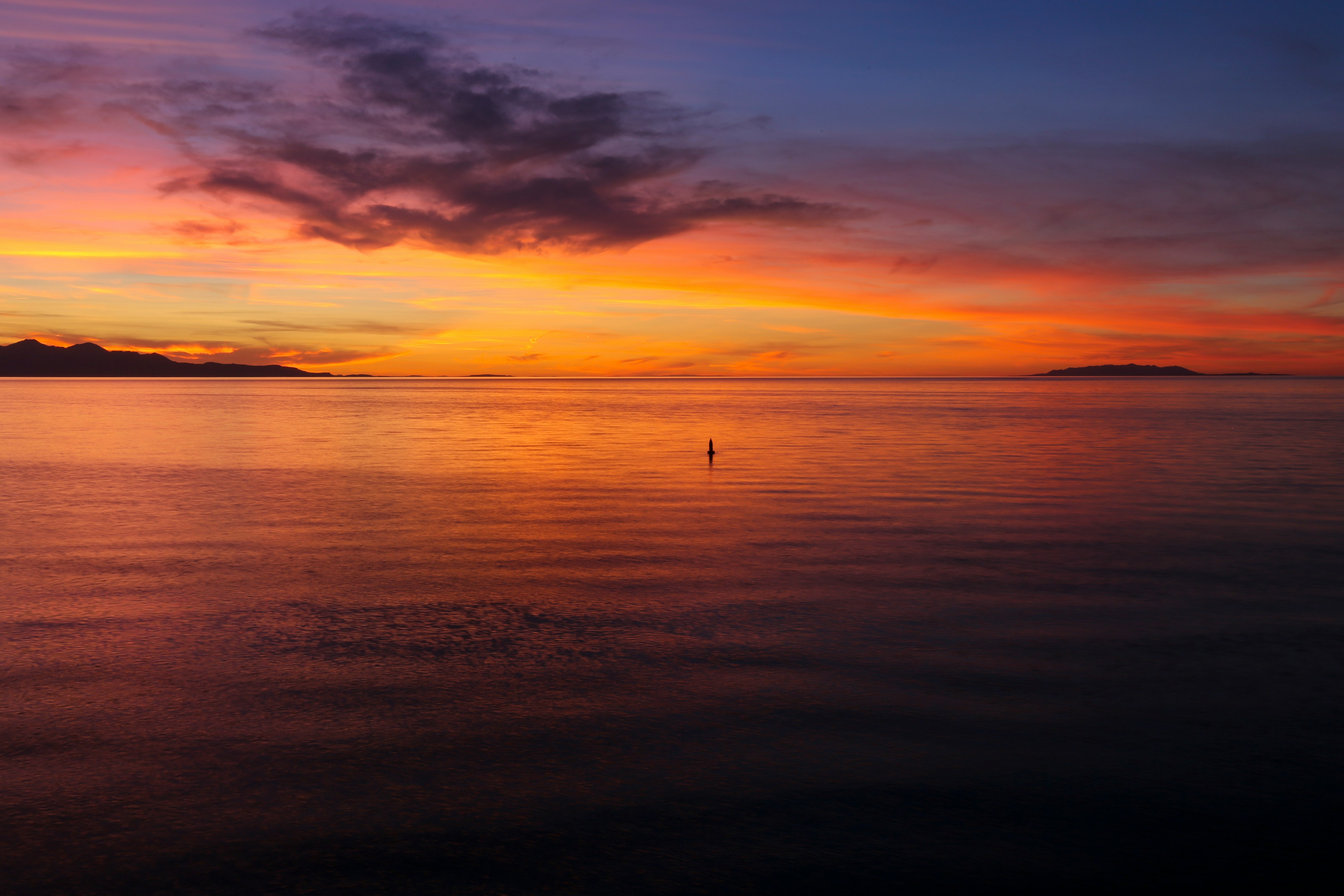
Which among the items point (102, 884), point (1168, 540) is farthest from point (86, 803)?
point (1168, 540)

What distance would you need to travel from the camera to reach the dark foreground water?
259 inches

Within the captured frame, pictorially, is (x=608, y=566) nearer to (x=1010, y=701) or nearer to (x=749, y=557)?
(x=749, y=557)

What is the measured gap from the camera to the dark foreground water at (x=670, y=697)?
259 inches

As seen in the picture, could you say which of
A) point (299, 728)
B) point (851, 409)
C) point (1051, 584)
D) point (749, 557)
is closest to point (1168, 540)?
point (1051, 584)

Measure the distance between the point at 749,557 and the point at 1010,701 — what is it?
7679 mm

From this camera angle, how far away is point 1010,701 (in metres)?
9.38

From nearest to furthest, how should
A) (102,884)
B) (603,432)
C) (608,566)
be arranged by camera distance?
(102,884) < (608,566) < (603,432)

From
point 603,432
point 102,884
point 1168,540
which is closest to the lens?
point 102,884

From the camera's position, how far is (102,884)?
6164 millimetres

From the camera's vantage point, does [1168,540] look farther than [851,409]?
No

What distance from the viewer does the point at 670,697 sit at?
951 cm

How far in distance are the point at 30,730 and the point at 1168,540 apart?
18.9m

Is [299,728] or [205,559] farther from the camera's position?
[205,559]

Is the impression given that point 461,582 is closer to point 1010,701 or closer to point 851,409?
A: point 1010,701
